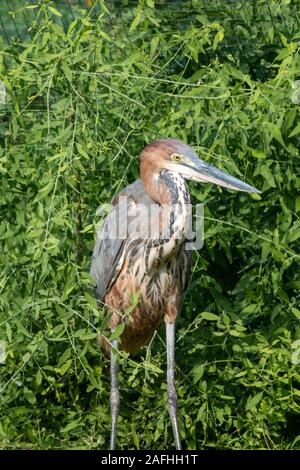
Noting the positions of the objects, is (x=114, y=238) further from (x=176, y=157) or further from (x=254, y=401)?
(x=254, y=401)

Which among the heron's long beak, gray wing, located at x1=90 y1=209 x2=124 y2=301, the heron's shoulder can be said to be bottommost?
gray wing, located at x1=90 y1=209 x2=124 y2=301

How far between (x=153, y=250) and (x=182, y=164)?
42cm

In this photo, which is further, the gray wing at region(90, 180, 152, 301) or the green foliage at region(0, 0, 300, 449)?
the gray wing at region(90, 180, 152, 301)

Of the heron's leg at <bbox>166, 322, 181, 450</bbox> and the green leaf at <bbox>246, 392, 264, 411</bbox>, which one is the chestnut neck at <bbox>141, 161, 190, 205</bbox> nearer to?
the heron's leg at <bbox>166, 322, 181, 450</bbox>

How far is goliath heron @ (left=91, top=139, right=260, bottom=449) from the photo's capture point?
564 centimetres

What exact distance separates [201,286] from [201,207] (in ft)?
1.49

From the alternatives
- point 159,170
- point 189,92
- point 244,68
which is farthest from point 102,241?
point 244,68

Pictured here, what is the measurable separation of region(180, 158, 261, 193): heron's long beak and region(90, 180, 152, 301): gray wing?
29 centimetres

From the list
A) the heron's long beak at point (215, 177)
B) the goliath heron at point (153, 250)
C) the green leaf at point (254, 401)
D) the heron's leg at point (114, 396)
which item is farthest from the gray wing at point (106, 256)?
the green leaf at point (254, 401)

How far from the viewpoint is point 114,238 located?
19.2 feet

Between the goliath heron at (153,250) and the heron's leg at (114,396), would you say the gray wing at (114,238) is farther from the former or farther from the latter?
the heron's leg at (114,396)

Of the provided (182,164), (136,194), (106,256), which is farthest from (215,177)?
(106,256)

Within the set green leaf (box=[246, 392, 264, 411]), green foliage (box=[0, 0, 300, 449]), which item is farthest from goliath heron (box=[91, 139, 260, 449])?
green leaf (box=[246, 392, 264, 411])

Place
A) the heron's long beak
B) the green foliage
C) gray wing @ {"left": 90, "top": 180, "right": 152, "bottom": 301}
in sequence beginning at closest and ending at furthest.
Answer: the heron's long beak → the green foliage → gray wing @ {"left": 90, "top": 180, "right": 152, "bottom": 301}
